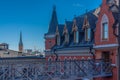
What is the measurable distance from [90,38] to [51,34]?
38.8 ft

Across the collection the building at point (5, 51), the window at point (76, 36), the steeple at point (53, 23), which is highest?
the steeple at point (53, 23)

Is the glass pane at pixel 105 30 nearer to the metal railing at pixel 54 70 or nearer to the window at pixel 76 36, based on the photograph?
the metal railing at pixel 54 70

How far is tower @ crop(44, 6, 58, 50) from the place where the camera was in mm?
34825

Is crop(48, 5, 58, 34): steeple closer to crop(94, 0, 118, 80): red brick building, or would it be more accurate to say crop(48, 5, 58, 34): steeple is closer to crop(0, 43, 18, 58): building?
crop(94, 0, 118, 80): red brick building

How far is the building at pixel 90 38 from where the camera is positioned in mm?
20203

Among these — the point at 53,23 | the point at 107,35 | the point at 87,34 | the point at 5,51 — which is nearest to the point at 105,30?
the point at 107,35

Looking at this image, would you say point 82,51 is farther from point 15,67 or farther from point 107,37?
point 15,67

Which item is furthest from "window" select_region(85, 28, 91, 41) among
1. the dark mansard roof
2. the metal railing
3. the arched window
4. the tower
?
the tower

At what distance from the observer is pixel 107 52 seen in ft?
69.4

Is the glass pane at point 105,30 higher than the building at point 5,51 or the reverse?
higher

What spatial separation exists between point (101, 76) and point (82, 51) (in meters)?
5.46

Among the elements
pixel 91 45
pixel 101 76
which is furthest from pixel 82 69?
pixel 91 45

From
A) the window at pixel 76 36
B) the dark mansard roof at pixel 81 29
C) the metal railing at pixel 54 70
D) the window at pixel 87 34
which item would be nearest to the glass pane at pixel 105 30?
the metal railing at pixel 54 70

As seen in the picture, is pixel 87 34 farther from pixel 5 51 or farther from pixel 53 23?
pixel 5 51
